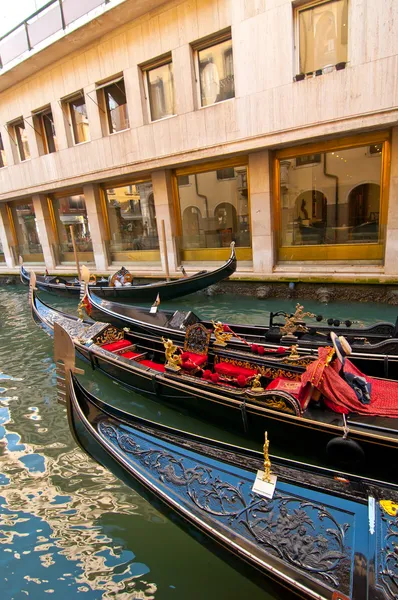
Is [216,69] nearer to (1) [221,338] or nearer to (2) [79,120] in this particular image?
(2) [79,120]

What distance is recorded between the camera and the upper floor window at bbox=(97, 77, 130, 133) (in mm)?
7863

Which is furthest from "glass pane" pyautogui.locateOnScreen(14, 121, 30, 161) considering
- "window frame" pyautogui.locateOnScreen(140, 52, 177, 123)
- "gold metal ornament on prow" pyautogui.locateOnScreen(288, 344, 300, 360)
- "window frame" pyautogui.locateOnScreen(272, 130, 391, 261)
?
"gold metal ornament on prow" pyautogui.locateOnScreen(288, 344, 300, 360)

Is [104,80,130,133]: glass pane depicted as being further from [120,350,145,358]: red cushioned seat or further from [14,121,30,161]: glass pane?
[120,350,145,358]: red cushioned seat

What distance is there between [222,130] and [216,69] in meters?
1.23

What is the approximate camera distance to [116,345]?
3850 mm

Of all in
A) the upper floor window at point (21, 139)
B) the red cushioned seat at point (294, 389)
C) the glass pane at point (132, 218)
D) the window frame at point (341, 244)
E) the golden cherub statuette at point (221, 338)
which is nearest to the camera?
the red cushioned seat at point (294, 389)

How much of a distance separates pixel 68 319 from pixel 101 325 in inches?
35.7

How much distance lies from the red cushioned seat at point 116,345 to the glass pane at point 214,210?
4.24m

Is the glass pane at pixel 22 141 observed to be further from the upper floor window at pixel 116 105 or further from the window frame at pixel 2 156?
the upper floor window at pixel 116 105

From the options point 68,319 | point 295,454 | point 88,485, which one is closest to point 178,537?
point 88,485

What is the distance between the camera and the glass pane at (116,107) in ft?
25.9

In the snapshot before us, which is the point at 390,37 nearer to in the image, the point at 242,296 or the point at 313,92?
the point at 313,92

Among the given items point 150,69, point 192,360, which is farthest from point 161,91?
point 192,360

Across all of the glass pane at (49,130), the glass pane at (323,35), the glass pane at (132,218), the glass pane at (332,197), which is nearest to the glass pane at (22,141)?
the glass pane at (49,130)
